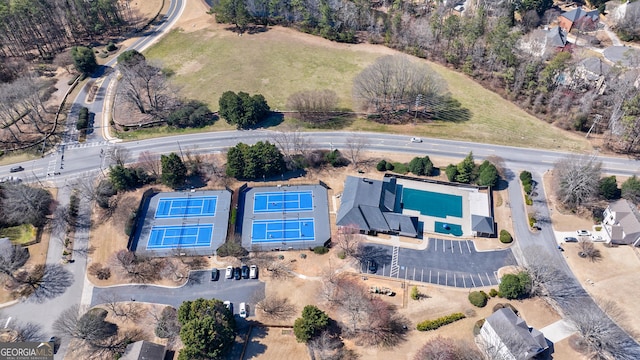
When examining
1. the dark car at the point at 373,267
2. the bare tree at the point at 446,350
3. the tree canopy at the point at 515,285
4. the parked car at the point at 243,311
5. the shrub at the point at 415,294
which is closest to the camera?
the bare tree at the point at 446,350

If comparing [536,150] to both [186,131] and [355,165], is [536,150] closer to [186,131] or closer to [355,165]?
[355,165]

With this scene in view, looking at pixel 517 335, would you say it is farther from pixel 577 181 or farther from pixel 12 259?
pixel 12 259

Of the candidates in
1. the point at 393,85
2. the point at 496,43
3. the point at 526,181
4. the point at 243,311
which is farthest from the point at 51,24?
the point at 526,181

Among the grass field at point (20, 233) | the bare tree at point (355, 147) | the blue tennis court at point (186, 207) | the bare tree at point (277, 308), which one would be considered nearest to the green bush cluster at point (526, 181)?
the bare tree at point (355, 147)

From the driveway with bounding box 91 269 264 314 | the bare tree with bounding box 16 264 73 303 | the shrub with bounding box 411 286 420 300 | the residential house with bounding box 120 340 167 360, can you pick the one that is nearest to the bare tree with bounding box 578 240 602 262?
the shrub with bounding box 411 286 420 300

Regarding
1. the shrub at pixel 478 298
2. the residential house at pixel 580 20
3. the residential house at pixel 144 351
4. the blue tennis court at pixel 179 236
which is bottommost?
the shrub at pixel 478 298

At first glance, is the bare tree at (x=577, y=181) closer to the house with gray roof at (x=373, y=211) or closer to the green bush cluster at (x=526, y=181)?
→ the green bush cluster at (x=526, y=181)
